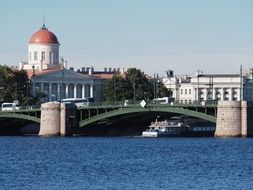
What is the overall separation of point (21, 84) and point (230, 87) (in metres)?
45.6

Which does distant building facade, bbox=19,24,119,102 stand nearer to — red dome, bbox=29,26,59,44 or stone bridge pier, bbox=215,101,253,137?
red dome, bbox=29,26,59,44

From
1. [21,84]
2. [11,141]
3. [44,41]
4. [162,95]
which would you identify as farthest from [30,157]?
[44,41]

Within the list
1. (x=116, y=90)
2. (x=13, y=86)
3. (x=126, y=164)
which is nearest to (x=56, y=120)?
(x=13, y=86)

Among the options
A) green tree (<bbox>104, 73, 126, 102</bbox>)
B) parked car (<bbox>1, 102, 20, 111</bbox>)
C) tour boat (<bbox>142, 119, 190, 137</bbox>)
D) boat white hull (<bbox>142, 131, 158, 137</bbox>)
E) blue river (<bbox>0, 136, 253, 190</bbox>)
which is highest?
green tree (<bbox>104, 73, 126, 102</bbox>)

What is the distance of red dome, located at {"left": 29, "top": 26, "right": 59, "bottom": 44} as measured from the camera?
608 feet

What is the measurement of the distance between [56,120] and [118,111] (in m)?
9.49

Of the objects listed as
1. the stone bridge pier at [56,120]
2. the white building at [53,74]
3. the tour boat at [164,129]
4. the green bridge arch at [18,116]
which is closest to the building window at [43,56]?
the white building at [53,74]

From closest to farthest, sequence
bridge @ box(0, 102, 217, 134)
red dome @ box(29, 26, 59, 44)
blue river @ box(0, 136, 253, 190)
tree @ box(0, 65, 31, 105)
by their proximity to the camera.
A: blue river @ box(0, 136, 253, 190), bridge @ box(0, 102, 217, 134), tree @ box(0, 65, 31, 105), red dome @ box(29, 26, 59, 44)

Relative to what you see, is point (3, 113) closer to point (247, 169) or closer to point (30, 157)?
point (30, 157)

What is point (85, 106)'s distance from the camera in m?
121

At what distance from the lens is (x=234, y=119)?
112 metres

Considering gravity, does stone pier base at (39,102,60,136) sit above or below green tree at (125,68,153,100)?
below

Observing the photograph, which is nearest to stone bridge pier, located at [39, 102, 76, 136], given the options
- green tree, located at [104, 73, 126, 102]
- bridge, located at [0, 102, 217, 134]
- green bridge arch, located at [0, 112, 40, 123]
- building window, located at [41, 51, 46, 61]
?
bridge, located at [0, 102, 217, 134]

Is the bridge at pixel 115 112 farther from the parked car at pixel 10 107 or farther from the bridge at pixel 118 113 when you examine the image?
→ the parked car at pixel 10 107
